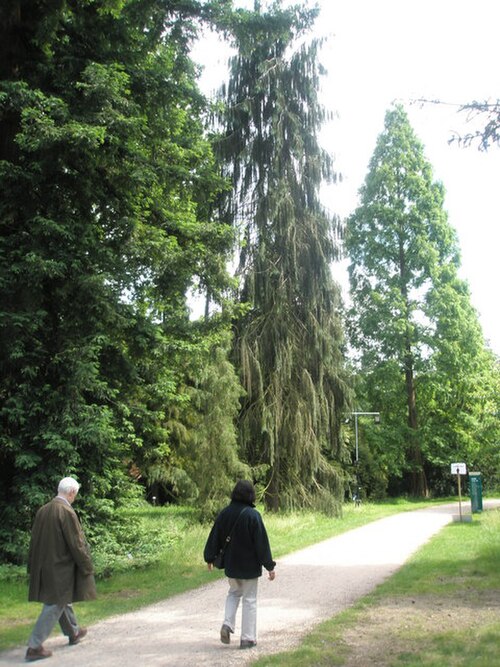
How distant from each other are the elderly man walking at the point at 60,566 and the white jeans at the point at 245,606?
4.43 feet

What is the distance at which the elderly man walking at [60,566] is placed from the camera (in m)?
6.40

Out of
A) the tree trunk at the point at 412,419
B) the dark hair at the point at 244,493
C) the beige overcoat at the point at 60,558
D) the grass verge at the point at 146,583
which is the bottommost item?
the grass verge at the point at 146,583

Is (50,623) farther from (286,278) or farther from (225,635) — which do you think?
(286,278)

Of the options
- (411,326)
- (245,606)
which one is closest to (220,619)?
(245,606)

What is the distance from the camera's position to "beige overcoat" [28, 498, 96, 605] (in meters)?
6.46

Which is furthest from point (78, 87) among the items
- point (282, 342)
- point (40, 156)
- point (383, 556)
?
point (282, 342)

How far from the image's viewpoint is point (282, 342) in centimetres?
2164

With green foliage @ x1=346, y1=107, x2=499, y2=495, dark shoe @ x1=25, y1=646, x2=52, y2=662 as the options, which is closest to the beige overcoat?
dark shoe @ x1=25, y1=646, x2=52, y2=662

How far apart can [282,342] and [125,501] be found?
9.80m

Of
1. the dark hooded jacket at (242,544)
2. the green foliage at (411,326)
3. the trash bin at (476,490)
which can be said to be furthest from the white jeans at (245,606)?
the green foliage at (411,326)

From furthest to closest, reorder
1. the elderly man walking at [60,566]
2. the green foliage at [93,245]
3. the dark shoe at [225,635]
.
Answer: the green foliage at [93,245]
the dark shoe at [225,635]
the elderly man walking at [60,566]

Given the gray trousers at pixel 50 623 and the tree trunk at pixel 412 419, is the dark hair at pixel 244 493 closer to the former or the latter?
the gray trousers at pixel 50 623

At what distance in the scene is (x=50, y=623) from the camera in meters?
6.33

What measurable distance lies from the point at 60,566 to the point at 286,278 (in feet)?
54.2
